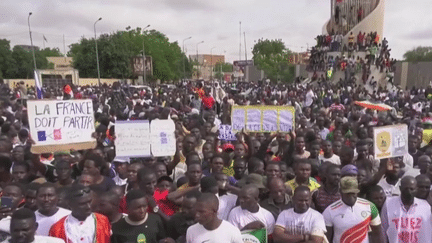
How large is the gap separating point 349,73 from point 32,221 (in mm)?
27232

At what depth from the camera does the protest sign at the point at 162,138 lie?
5227mm

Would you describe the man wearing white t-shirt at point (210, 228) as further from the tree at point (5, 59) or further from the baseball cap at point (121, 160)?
the tree at point (5, 59)

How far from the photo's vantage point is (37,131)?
503 cm

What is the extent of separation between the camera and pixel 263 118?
20.5 feet

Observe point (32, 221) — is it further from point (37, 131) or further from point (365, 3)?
point (365, 3)

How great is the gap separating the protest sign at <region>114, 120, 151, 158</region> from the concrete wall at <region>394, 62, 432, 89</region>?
37.2 metres

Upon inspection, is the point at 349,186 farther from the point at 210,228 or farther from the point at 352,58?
the point at 352,58

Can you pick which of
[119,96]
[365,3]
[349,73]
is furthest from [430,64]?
[119,96]

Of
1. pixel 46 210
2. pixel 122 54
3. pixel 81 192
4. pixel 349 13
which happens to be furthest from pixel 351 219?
pixel 122 54

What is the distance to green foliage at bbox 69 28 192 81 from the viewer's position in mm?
46375

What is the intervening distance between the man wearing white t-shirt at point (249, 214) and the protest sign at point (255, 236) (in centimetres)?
4

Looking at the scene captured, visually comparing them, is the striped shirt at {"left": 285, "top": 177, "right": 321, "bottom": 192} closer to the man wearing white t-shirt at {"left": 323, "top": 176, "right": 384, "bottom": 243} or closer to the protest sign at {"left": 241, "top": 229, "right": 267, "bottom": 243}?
the man wearing white t-shirt at {"left": 323, "top": 176, "right": 384, "bottom": 243}

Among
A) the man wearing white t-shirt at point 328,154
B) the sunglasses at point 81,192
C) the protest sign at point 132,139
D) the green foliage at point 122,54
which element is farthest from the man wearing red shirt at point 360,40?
the sunglasses at point 81,192

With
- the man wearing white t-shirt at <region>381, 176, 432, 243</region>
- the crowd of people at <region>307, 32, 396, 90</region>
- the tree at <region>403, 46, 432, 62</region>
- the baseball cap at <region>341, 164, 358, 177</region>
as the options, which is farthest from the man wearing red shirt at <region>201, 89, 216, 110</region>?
the tree at <region>403, 46, 432, 62</region>
